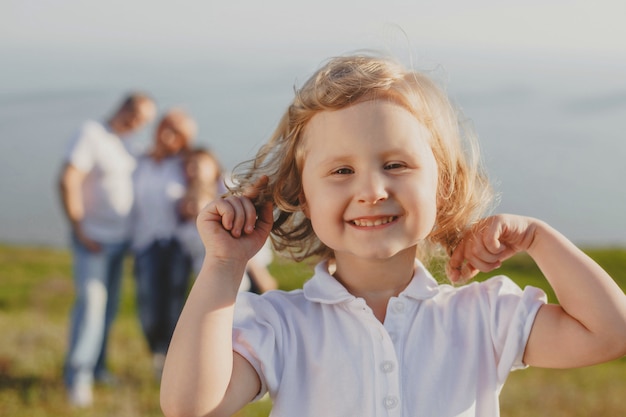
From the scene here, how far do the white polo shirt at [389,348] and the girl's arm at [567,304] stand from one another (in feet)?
0.15

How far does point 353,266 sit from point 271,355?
0.29m

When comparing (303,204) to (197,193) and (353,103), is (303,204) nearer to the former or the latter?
(353,103)

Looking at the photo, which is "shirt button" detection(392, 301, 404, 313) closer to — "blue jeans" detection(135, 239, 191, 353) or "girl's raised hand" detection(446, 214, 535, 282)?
"girl's raised hand" detection(446, 214, 535, 282)

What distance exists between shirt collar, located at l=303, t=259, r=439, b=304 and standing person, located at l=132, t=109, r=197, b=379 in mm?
3869

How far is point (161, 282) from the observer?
20.0ft

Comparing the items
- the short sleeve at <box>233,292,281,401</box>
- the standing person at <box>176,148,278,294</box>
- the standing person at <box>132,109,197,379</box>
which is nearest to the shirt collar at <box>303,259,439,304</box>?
the short sleeve at <box>233,292,281,401</box>

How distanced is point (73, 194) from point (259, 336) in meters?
4.09

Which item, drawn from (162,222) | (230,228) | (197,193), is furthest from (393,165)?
(162,222)

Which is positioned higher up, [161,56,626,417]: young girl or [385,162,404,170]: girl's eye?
[385,162,404,170]: girl's eye

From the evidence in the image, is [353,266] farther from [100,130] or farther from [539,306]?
[100,130]

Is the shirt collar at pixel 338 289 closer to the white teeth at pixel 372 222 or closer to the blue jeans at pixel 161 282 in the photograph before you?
→ the white teeth at pixel 372 222

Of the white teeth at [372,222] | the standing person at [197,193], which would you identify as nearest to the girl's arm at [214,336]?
the white teeth at [372,222]

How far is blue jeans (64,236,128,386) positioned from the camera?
19.7 feet

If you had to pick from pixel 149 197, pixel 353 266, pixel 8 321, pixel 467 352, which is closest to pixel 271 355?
pixel 353 266
